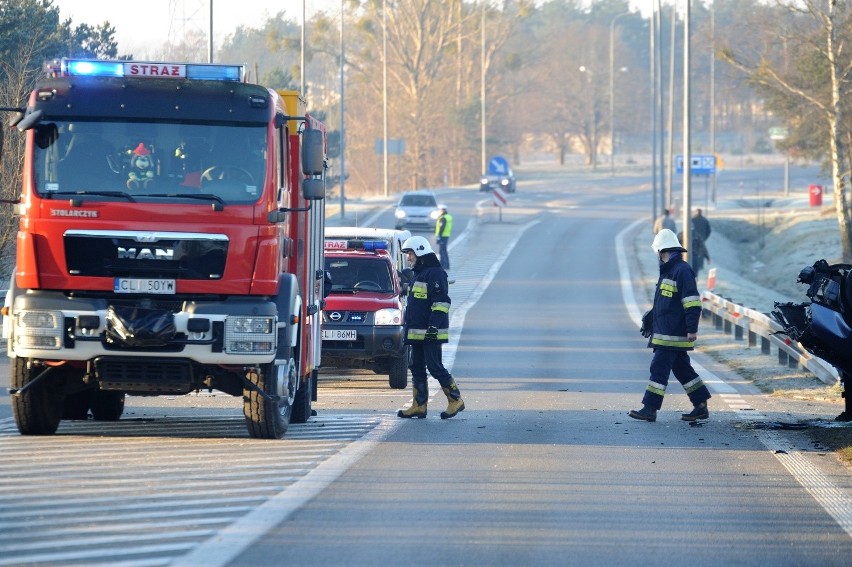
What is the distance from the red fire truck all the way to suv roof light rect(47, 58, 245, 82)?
12 mm

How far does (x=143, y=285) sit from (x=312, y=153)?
177 centimetres

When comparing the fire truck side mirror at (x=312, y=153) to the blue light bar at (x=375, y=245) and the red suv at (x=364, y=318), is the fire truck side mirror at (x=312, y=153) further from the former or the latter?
the blue light bar at (x=375, y=245)

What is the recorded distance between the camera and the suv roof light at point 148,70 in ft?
35.3

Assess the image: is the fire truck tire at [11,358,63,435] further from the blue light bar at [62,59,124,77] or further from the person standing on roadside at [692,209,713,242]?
the person standing on roadside at [692,209,713,242]

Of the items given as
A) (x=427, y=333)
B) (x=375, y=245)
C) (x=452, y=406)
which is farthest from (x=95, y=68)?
(x=375, y=245)

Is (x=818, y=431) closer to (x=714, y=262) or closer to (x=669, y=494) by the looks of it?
(x=669, y=494)

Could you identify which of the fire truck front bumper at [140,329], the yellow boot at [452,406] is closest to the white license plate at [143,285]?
the fire truck front bumper at [140,329]

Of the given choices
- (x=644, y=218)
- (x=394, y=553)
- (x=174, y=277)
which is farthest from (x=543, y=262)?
(x=394, y=553)

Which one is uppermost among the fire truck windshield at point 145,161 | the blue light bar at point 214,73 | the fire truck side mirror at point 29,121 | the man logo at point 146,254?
the blue light bar at point 214,73

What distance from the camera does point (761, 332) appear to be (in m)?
20.9

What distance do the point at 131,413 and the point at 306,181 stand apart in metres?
3.43

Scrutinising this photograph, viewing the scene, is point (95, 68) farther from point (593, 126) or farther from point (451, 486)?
point (593, 126)

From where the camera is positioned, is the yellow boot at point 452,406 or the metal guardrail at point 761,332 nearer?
the yellow boot at point 452,406

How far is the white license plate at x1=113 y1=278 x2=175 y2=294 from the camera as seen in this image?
33.8 ft
